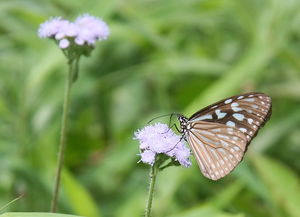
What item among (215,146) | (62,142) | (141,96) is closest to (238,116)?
(215,146)

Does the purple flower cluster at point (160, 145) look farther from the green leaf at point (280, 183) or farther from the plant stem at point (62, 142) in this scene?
the green leaf at point (280, 183)

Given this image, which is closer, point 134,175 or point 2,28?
point 134,175

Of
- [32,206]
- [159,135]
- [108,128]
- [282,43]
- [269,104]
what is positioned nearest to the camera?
[159,135]

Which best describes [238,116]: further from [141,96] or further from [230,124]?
[141,96]

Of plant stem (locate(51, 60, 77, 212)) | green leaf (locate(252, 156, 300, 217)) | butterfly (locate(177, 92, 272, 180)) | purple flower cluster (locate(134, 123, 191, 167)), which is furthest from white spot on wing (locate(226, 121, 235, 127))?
green leaf (locate(252, 156, 300, 217))

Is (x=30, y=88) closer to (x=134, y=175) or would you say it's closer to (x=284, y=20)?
(x=134, y=175)

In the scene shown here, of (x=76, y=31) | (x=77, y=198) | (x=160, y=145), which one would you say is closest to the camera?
(x=160, y=145)

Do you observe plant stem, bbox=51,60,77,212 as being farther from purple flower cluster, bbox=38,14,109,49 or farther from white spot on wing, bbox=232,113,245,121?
white spot on wing, bbox=232,113,245,121

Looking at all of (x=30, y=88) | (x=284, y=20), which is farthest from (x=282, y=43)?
(x=30, y=88)
